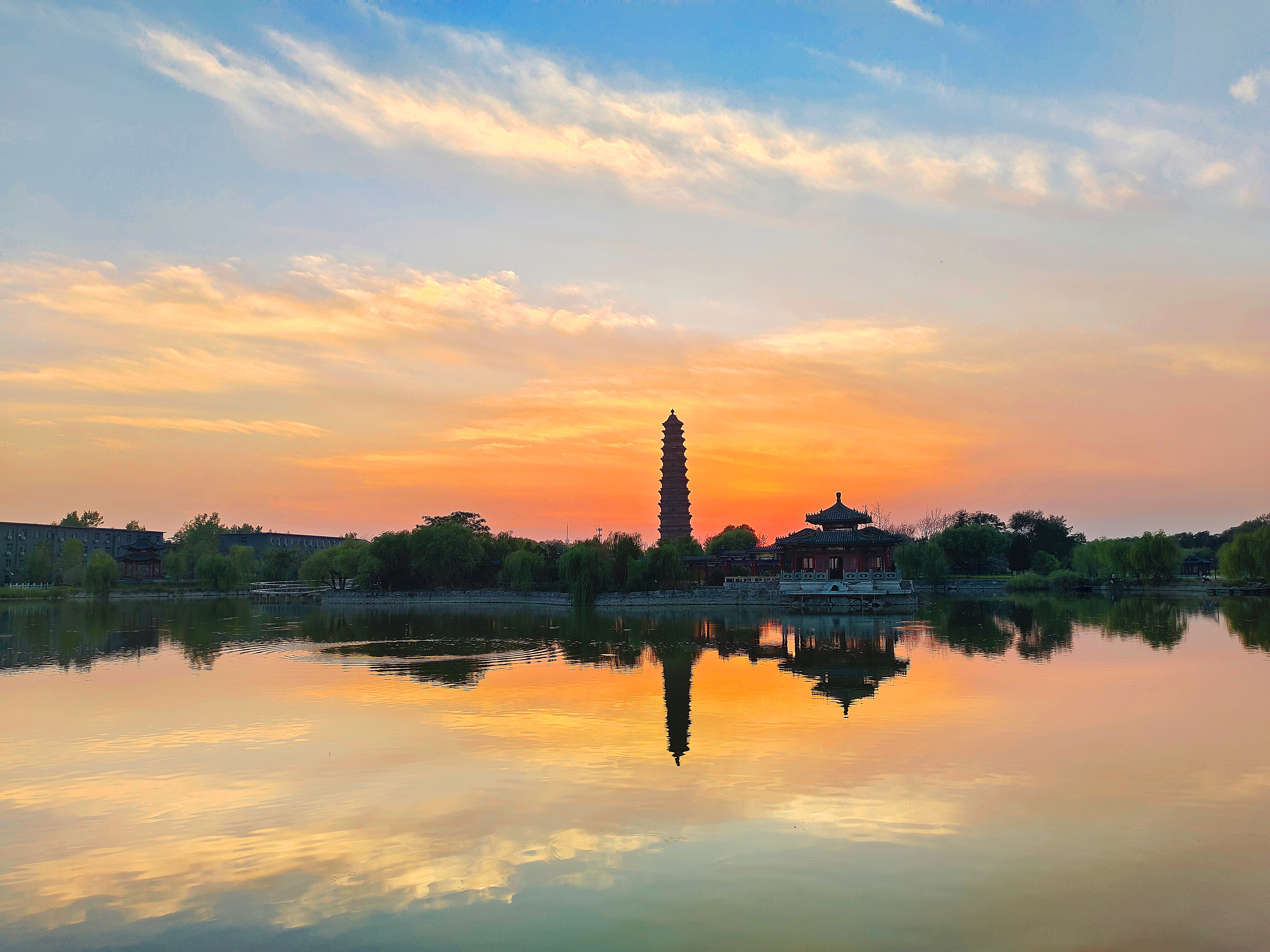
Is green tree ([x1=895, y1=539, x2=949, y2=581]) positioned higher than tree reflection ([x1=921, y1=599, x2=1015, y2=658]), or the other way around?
green tree ([x1=895, y1=539, x2=949, y2=581])

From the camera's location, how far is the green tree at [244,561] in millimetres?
83438

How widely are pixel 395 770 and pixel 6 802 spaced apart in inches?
200

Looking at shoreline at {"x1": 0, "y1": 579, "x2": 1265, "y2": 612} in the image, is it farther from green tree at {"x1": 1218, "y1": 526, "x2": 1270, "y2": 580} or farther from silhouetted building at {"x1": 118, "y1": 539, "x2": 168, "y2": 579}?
silhouetted building at {"x1": 118, "y1": 539, "x2": 168, "y2": 579}

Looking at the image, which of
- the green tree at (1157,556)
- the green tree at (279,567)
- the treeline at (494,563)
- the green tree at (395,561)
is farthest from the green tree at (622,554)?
the green tree at (279,567)

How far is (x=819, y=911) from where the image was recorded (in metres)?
8.20

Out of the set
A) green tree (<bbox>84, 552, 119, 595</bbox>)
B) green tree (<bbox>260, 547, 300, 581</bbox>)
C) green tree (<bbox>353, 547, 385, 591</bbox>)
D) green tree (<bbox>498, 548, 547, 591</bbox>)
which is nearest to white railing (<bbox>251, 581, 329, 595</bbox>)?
green tree (<bbox>260, 547, 300, 581</bbox>)

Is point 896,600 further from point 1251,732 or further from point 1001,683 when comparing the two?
point 1251,732

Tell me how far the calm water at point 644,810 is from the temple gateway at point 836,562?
2602 centimetres

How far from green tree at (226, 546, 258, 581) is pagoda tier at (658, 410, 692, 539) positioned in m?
40.0

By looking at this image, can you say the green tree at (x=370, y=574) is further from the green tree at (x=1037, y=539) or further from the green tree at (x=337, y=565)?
the green tree at (x=1037, y=539)

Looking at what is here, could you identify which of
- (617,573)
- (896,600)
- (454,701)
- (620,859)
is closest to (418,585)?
(617,573)

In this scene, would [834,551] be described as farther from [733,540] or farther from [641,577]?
[733,540]

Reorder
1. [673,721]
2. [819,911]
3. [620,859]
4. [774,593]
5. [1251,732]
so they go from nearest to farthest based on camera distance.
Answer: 1. [819,911]
2. [620,859]
3. [1251,732]
4. [673,721]
5. [774,593]

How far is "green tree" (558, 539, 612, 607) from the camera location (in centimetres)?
5928
